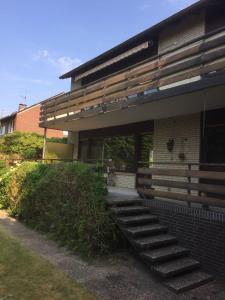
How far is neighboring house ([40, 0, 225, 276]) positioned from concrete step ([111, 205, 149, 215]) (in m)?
0.28

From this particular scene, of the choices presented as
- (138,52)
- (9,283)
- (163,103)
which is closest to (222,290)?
(9,283)

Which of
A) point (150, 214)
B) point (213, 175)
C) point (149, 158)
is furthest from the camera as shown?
point (149, 158)

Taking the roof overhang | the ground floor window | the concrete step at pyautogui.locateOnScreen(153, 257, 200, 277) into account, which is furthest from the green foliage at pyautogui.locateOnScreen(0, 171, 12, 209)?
the concrete step at pyautogui.locateOnScreen(153, 257, 200, 277)

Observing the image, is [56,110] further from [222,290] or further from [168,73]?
[222,290]

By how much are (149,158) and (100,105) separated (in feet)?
9.58

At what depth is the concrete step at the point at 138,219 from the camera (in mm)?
8298

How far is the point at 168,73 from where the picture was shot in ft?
33.8

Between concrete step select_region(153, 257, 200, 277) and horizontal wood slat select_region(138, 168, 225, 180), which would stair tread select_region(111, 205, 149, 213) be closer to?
horizontal wood slat select_region(138, 168, 225, 180)

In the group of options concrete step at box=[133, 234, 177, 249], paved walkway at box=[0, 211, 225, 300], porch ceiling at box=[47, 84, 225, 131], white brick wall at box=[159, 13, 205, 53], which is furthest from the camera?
white brick wall at box=[159, 13, 205, 53]

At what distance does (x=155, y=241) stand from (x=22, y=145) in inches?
846

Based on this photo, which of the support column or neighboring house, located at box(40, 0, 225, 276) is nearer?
neighboring house, located at box(40, 0, 225, 276)

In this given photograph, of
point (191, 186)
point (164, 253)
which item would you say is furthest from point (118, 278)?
point (191, 186)

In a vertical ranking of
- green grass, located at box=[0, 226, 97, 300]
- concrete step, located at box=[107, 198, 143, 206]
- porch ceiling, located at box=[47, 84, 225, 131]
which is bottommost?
green grass, located at box=[0, 226, 97, 300]

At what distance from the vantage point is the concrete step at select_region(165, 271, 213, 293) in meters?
6.48
